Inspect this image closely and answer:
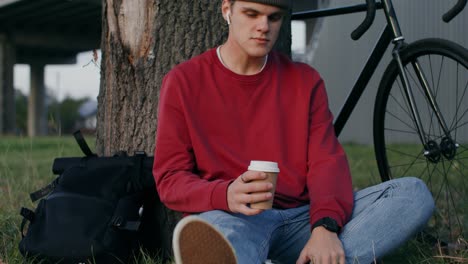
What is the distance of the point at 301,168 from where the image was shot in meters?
2.58

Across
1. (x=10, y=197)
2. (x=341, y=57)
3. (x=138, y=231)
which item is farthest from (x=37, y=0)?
(x=138, y=231)

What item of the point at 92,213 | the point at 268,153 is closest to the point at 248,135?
the point at 268,153

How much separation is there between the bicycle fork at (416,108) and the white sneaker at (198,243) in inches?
42.3

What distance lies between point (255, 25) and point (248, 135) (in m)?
0.39

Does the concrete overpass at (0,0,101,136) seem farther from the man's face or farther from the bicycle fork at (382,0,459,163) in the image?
the man's face

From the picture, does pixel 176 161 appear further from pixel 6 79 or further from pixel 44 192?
pixel 6 79

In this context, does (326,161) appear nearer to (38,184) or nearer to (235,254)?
(235,254)

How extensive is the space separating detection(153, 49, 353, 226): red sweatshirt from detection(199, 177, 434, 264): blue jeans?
0.06 meters

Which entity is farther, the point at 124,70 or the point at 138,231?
the point at 124,70

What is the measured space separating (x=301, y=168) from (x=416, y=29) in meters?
2.08

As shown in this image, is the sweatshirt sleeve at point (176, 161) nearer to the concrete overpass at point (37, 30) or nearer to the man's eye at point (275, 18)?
the man's eye at point (275, 18)

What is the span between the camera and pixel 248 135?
253 centimetres

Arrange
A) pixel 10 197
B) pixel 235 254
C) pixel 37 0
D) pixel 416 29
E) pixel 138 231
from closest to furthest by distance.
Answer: pixel 235 254
pixel 138 231
pixel 10 197
pixel 416 29
pixel 37 0

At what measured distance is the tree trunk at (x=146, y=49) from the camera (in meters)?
3.04
